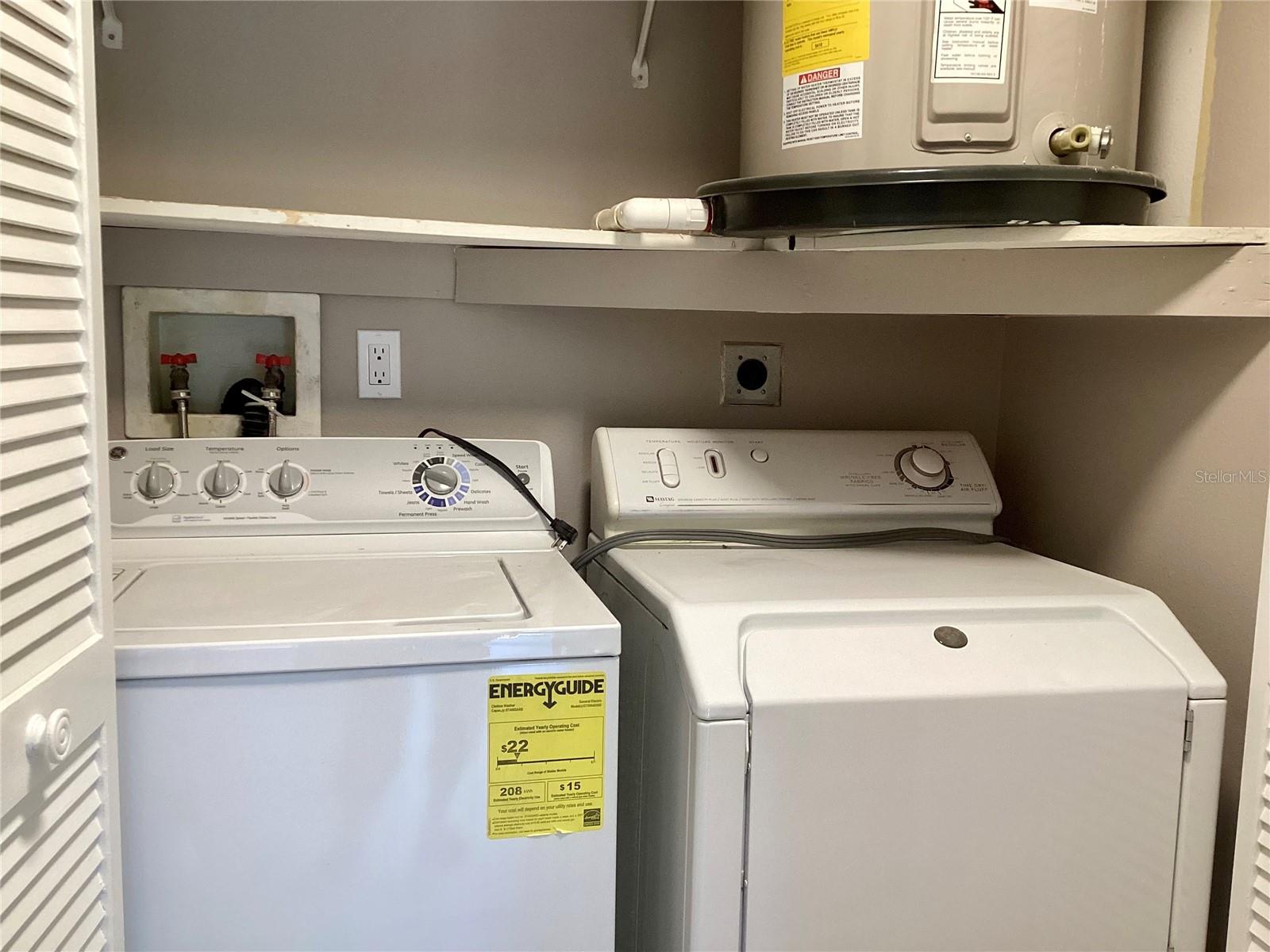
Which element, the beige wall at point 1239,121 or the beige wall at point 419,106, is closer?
the beige wall at point 1239,121

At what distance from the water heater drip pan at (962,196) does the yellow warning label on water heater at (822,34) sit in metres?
0.17

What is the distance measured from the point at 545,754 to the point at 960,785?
1.55ft

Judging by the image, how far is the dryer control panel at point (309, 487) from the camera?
1.36 m

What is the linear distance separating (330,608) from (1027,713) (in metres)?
0.79

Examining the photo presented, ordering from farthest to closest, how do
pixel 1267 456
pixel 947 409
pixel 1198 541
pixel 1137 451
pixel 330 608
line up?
pixel 947 409 → pixel 1137 451 → pixel 1198 541 → pixel 1267 456 → pixel 330 608

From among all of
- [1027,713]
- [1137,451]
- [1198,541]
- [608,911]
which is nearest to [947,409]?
[1137,451]

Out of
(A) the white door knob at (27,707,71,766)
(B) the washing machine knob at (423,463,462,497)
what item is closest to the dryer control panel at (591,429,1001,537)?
(B) the washing machine knob at (423,463,462,497)

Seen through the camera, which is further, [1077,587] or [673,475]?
[673,475]

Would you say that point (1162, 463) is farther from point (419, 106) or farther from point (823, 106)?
point (419, 106)

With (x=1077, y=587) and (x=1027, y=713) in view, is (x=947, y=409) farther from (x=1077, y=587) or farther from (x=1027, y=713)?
(x=1027, y=713)

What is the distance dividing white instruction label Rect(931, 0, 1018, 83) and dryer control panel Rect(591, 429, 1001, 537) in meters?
0.65

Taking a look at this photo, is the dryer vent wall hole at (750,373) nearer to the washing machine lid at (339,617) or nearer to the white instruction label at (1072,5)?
the washing machine lid at (339,617)

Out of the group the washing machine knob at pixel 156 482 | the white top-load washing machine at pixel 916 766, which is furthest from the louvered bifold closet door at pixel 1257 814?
the washing machine knob at pixel 156 482

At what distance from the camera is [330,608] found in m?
1.07
